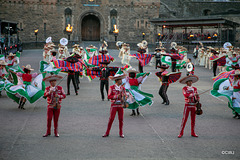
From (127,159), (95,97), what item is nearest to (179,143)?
(127,159)

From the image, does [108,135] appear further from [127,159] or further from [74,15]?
[74,15]

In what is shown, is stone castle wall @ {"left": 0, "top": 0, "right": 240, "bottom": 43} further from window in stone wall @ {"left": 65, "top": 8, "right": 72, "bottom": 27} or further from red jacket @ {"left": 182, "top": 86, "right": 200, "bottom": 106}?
red jacket @ {"left": 182, "top": 86, "right": 200, "bottom": 106}

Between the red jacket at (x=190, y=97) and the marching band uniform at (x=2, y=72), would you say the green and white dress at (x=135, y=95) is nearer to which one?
the red jacket at (x=190, y=97)

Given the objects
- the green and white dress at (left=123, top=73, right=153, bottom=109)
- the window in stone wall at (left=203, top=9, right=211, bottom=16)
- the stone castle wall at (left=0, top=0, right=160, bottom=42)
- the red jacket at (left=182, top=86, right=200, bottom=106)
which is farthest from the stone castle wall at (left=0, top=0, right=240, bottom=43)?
the red jacket at (left=182, top=86, right=200, bottom=106)

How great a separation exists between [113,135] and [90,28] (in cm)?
4622

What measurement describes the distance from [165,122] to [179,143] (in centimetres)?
216

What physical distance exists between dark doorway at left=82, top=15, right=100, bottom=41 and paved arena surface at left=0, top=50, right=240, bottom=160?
41.3 meters

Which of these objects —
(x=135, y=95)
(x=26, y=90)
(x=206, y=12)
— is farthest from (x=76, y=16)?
(x=135, y=95)

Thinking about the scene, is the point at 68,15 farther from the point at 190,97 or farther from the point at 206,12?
the point at 190,97

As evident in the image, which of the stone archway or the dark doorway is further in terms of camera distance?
the dark doorway

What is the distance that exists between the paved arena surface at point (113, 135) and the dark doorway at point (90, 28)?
4134 cm

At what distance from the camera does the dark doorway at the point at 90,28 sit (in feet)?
177

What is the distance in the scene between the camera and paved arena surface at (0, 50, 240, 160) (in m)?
7.65

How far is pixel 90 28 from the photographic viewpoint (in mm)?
54125
